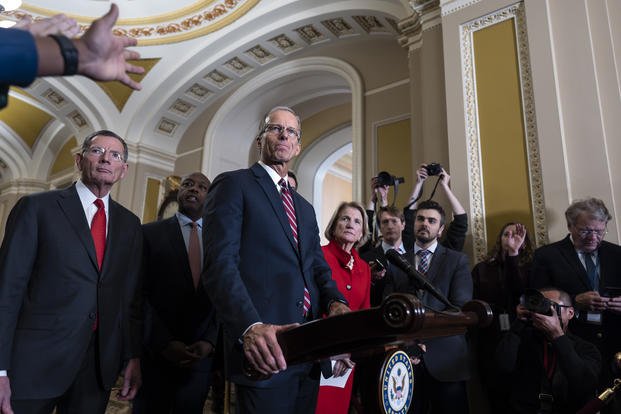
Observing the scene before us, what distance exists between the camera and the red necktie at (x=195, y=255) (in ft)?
7.37

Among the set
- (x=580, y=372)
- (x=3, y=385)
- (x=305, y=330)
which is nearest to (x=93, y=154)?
(x=3, y=385)

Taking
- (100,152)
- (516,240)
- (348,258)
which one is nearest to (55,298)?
(100,152)

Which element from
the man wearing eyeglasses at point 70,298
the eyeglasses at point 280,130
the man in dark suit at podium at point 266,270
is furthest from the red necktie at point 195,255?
the eyeglasses at point 280,130

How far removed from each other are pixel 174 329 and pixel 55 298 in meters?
0.63

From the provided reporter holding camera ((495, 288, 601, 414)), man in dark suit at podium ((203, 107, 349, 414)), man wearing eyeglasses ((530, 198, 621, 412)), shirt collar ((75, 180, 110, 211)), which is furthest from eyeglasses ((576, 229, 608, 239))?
shirt collar ((75, 180, 110, 211))

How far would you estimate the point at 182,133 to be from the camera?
8.39m

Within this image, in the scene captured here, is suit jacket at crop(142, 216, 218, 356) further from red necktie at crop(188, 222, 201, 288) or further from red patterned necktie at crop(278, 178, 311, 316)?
red patterned necktie at crop(278, 178, 311, 316)

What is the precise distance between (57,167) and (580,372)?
10474mm

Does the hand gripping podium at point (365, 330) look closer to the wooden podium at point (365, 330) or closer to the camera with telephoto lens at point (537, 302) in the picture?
the wooden podium at point (365, 330)

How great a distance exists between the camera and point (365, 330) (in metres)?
1.00

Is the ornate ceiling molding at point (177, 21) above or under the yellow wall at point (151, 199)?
above

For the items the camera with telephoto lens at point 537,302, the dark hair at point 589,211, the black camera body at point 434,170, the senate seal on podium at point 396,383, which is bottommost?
the senate seal on podium at point 396,383

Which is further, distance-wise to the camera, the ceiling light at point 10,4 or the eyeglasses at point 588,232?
Result: the ceiling light at point 10,4

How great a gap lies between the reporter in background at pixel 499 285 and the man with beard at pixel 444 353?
33 cm
